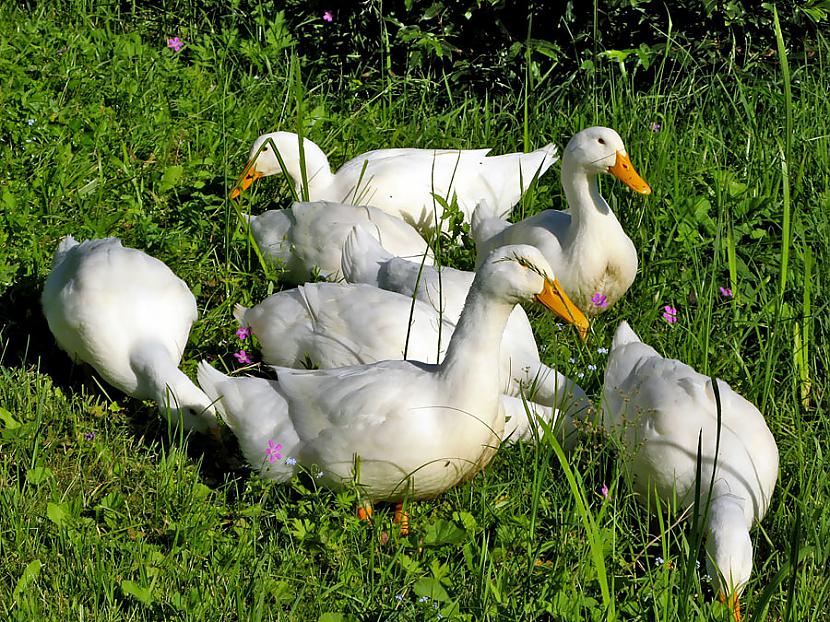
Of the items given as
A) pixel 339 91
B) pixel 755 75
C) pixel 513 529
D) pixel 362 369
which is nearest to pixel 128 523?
pixel 362 369

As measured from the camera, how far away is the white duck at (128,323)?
3782 mm

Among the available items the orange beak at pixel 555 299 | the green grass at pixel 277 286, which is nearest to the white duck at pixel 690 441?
the green grass at pixel 277 286

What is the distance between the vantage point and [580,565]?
3213 millimetres

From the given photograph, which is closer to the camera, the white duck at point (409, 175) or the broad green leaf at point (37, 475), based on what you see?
the broad green leaf at point (37, 475)

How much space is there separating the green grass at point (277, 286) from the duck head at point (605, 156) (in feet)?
1.29

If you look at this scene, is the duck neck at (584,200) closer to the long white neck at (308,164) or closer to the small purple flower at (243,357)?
the long white neck at (308,164)

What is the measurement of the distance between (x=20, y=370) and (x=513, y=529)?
2038 mm

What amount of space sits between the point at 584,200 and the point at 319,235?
46.6 inches

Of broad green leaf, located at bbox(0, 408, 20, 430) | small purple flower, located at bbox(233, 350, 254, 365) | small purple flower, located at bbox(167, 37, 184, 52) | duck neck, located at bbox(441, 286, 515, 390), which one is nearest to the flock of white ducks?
duck neck, located at bbox(441, 286, 515, 390)

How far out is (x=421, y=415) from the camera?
133 inches

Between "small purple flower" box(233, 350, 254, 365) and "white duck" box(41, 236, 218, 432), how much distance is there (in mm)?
233

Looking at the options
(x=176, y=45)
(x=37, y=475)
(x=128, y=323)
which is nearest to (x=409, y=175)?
(x=128, y=323)

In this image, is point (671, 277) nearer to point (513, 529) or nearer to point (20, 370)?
point (513, 529)

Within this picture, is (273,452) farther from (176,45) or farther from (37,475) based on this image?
(176,45)
